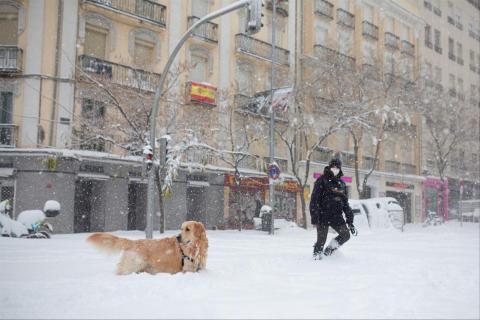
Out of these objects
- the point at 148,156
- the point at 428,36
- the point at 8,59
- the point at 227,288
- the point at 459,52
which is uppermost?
the point at 459,52

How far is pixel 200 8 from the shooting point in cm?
1091

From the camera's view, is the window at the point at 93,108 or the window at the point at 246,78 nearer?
the window at the point at 93,108

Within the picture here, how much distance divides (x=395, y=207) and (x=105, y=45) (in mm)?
10400

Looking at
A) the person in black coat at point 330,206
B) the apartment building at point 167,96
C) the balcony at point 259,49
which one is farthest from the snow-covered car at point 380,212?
the person in black coat at point 330,206

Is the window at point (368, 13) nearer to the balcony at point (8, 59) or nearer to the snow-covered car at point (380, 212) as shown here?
the balcony at point (8, 59)

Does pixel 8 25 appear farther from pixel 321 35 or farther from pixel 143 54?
pixel 143 54

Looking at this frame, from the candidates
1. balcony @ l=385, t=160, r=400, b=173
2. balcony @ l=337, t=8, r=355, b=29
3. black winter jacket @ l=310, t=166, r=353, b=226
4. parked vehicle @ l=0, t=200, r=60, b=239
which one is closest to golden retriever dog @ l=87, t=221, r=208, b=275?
parked vehicle @ l=0, t=200, r=60, b=239

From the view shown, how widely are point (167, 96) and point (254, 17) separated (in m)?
4.43

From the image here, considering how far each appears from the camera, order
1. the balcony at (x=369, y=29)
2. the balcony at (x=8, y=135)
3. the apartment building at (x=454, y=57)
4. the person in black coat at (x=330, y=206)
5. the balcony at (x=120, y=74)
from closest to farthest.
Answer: the balcony at (x=8, y=135) < the person in black coat at (x=330, y=206) < the balcony at (x=369, y=29) < the apartment building at (x=454, y=57) < the balcony at (x=120, y=74)

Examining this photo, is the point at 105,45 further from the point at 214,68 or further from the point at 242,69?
the point at 242,69

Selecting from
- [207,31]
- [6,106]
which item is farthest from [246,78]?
[6,106]

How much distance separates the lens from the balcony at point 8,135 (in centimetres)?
405

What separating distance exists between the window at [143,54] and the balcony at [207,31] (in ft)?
4.20

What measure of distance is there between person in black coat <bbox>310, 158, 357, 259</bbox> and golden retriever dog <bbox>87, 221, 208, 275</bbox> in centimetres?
229
